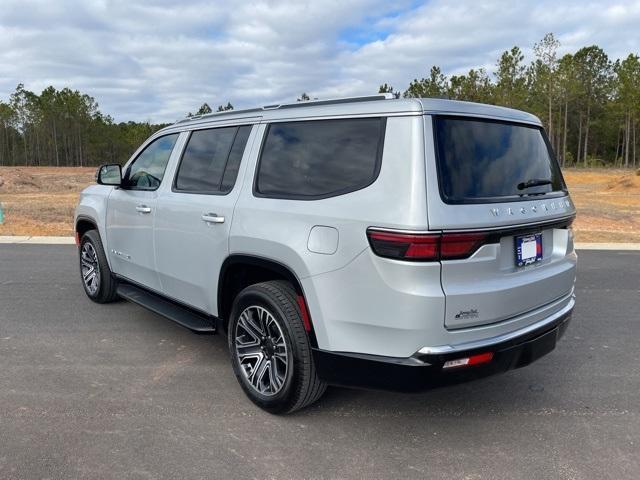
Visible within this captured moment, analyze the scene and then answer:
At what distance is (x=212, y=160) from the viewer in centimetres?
399

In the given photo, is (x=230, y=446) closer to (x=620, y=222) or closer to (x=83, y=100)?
(x=620, y=222)

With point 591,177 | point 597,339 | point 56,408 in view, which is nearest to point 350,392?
point 56,408

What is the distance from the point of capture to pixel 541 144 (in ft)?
11.5

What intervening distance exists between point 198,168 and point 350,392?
6.60 ft

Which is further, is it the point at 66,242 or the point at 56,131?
the point at 56,131

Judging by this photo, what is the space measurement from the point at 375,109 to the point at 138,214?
258 centimetres

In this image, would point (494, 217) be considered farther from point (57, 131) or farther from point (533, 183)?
point (57, 131)

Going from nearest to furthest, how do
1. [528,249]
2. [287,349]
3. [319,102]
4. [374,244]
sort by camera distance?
[374,244], [528,249], [287,349], [319,102]

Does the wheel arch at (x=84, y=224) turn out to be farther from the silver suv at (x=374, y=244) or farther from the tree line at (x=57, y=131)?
→ the tree line at (x=57, y=131)

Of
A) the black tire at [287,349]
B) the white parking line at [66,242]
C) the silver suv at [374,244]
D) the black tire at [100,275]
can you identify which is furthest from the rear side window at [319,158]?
the white parking line at [66,242]

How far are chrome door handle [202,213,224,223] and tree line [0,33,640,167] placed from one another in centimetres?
2211

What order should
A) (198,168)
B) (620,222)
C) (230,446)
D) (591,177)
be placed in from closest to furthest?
(230,446), (198,168), (620,222), (591,177)

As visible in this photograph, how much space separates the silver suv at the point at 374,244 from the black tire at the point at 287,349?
10mm

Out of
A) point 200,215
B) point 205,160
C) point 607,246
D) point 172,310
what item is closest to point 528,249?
point 200,215
